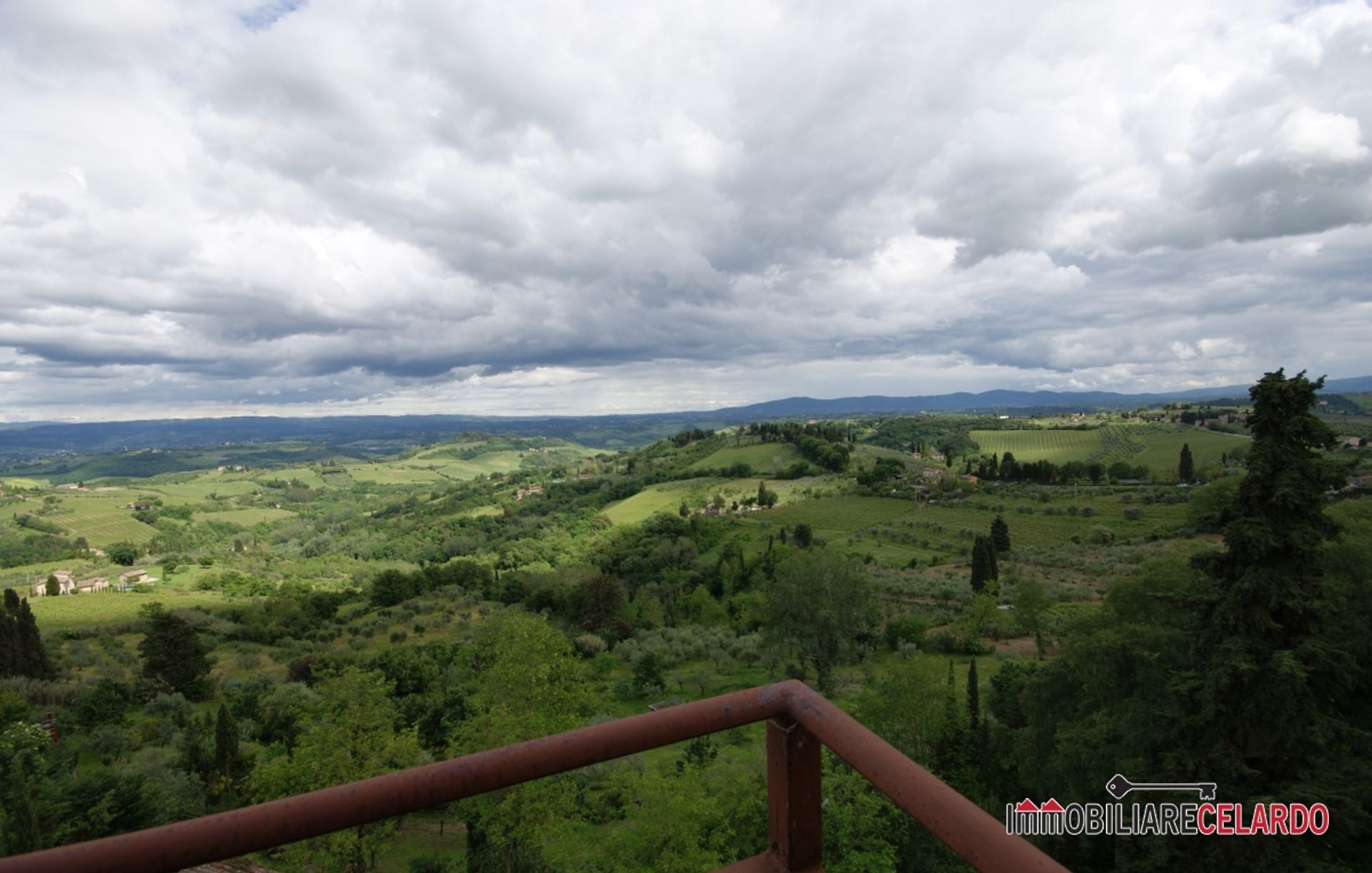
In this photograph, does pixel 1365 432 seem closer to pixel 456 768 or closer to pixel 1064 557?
pixel 1064 557

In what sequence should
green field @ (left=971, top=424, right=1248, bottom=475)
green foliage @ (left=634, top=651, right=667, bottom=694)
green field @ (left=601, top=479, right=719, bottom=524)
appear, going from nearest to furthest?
green foliage @ (left=634, top=651, right=667, bottom=694)
green field @ (left=971, top=424, right=1248, bottom=475)
green field @ (left=601, top=479, right=719, bottom=524)

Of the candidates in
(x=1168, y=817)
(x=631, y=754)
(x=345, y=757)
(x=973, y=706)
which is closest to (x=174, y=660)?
(x=345, y=757)

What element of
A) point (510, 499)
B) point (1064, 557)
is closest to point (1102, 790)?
point (1064, 557)

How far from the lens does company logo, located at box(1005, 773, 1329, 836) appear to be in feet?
40.4

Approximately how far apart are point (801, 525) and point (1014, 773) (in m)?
49.7

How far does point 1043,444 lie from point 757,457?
203 ft

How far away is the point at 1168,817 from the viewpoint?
541 inches

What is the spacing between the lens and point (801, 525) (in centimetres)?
7344

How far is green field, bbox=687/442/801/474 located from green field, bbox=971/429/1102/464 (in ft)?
143

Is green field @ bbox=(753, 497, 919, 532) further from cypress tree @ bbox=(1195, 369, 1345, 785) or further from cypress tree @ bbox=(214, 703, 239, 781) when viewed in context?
cypress tree @ bbox=(1195, 369, 1345, 785)

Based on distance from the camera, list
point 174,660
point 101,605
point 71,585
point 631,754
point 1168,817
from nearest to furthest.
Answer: point 631,754 → point 1168,817 → point 174,660 → point 101,605 → point 71,585

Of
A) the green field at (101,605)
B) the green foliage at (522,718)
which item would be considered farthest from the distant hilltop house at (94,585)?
the green foliage at (522,718)

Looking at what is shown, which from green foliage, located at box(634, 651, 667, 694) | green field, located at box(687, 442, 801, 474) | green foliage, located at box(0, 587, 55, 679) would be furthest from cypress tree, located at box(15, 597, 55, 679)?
green field, located at box(687, 442, 801, 474)

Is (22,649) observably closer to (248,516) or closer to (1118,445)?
(248,516)
